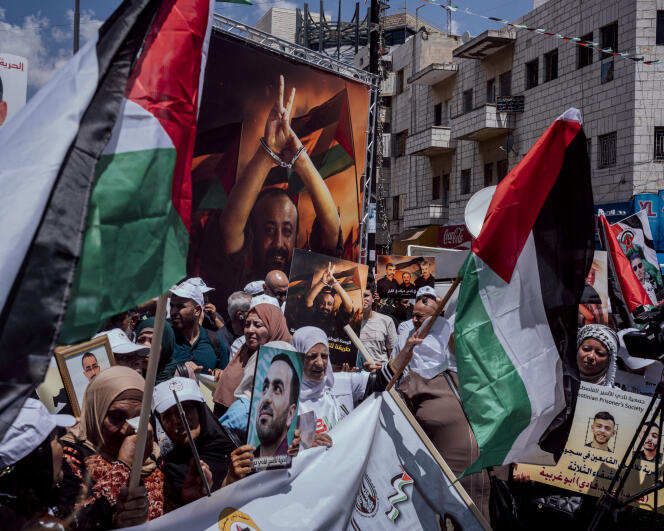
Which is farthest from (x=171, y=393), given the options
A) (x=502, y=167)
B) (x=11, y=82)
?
(x=502, y=167)

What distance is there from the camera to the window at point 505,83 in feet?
88.2

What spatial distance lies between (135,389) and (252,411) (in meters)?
0.49

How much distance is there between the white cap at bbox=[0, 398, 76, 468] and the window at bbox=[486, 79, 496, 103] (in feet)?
89.6

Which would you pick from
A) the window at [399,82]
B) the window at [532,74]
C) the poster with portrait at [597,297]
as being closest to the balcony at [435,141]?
the window at [532,74]

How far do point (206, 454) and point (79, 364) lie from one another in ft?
2.82

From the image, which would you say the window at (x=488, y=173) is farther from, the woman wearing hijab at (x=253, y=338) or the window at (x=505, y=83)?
the woman wearing hijab at (x=253, y=338)

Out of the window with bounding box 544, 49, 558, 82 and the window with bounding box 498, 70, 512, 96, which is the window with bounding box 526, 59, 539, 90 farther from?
the window with bounding box 498, 70, 512, 96

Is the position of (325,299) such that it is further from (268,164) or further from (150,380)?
(268,164)

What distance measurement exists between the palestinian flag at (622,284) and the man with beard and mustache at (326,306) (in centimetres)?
297

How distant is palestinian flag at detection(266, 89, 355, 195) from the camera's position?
35.3 feet

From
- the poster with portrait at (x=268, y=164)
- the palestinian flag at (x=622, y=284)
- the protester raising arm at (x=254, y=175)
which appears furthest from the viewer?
the protester raising arm at (x=254, y=175)

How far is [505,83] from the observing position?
27250 millimetres

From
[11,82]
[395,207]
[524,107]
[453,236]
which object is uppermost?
[524,107]

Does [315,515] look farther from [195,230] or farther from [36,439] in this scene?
[195,230]
